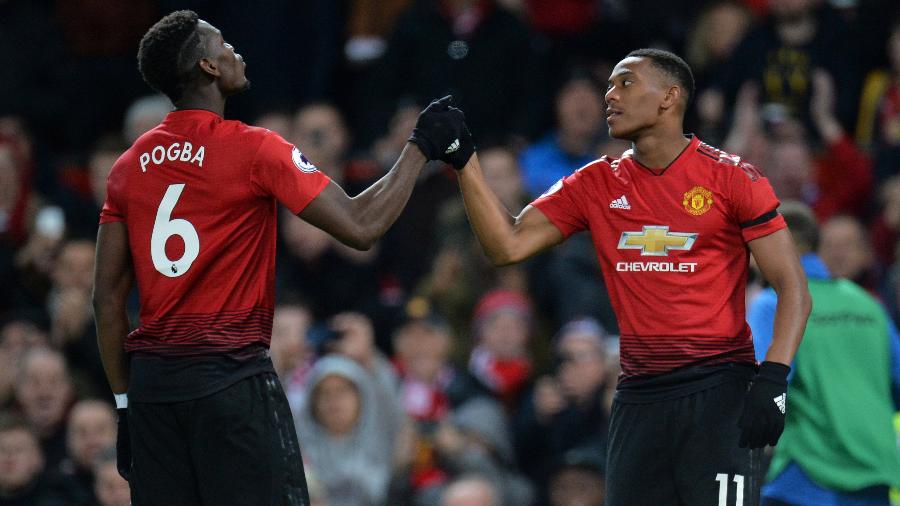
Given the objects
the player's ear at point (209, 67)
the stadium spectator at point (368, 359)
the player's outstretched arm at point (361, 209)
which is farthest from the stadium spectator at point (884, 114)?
the player's ear at point (209, 67)

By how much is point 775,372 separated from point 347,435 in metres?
4.10

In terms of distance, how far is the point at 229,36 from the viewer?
12.1 m

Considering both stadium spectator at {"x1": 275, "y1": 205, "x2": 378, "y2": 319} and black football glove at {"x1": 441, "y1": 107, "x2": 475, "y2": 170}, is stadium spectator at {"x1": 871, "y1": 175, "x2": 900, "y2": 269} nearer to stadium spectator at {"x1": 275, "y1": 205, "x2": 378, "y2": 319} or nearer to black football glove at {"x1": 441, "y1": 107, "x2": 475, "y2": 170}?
stadium spectator at {"x1": 275, "y1": 205, "x2": 378, "y2": 319}

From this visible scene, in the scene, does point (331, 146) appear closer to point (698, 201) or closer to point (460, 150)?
point (460, 150)

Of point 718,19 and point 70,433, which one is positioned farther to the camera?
point 718,19

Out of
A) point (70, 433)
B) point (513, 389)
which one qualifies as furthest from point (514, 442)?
point (70, 433)

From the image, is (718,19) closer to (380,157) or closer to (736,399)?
(380,157)

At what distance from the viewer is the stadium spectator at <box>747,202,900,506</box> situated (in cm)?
668

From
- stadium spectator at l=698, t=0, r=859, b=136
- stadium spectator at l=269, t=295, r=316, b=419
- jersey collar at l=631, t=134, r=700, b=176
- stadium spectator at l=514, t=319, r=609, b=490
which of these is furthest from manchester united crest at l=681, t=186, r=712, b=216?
stadium spectator at l=698, t=0, r=859, b=136

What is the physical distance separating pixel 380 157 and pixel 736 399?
591 cm

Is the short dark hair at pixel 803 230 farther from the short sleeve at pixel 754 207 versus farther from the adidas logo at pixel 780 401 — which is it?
the adidas logo at pixel 780 401

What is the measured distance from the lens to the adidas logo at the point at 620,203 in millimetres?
5742

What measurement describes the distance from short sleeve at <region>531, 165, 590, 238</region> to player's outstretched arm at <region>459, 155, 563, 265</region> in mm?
27

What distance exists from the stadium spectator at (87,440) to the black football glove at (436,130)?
3.95m
